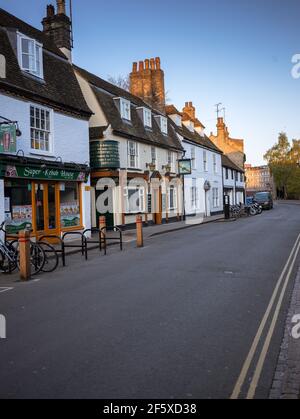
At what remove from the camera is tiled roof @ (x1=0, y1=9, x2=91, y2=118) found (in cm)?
1374

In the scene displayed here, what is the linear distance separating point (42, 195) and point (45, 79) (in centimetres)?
502

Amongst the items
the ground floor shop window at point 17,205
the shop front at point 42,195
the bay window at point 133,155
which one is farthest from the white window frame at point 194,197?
the ground floor shop window at point 17,205

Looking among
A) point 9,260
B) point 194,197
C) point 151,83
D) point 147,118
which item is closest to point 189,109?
point 151,83

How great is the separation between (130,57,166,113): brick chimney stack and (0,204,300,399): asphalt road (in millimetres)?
22563

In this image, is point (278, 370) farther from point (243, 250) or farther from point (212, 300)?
point (243, 250)

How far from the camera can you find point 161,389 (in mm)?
3561

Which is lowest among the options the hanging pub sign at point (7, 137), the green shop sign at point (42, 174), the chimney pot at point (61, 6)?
the green shop sign at point (42, 174)

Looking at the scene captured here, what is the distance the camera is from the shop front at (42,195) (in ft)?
43.4

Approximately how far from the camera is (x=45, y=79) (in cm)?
1580

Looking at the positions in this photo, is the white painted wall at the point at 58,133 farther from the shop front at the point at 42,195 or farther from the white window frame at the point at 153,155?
the white window frame at the point at 153,155

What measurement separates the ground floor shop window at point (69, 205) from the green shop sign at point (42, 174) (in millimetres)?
394

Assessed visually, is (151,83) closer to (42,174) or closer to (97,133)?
(97,133)

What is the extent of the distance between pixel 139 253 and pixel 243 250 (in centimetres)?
350
